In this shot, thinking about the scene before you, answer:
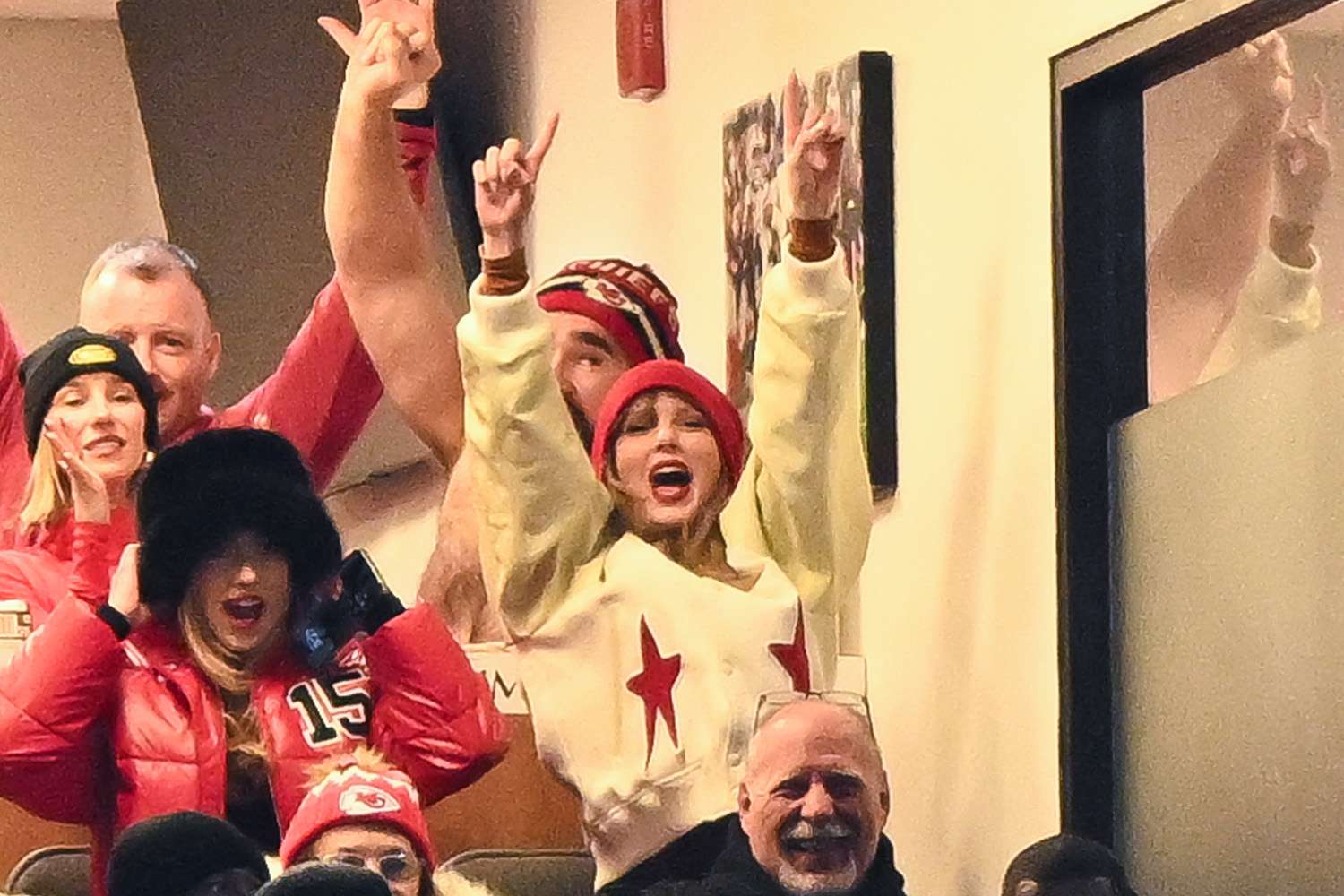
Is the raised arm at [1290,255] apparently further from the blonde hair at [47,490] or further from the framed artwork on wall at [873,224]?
the blonde hair at [47,490]

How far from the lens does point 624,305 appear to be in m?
2.59

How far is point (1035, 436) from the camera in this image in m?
2.54

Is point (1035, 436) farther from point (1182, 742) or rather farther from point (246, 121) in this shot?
point (246, 121)

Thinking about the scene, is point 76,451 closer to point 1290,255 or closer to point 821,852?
point 821,852

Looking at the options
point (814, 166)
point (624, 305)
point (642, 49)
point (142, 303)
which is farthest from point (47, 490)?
point (642, 49)

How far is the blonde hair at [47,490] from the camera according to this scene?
222cm

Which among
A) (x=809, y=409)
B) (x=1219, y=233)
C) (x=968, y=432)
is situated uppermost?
(x=1219, y=233)

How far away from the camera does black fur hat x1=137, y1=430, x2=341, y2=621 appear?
78.7 inches

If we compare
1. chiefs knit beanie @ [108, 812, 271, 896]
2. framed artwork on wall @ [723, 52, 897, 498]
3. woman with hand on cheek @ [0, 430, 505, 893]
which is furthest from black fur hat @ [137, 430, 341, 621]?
framed artwork on wall @ [723, 52, 897, 498]

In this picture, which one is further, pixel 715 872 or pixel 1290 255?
pixel 1290 255

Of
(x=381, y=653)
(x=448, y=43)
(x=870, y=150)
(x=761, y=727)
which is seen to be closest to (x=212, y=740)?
(x=381, y=653)

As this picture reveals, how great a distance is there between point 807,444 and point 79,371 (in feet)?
2.21

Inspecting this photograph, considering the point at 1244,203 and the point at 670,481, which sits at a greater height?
the point at 1244,203

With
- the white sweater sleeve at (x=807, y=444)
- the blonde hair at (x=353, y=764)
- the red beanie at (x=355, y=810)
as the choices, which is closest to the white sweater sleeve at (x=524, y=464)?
the white sweater sleeve at (x=807, y=444)
